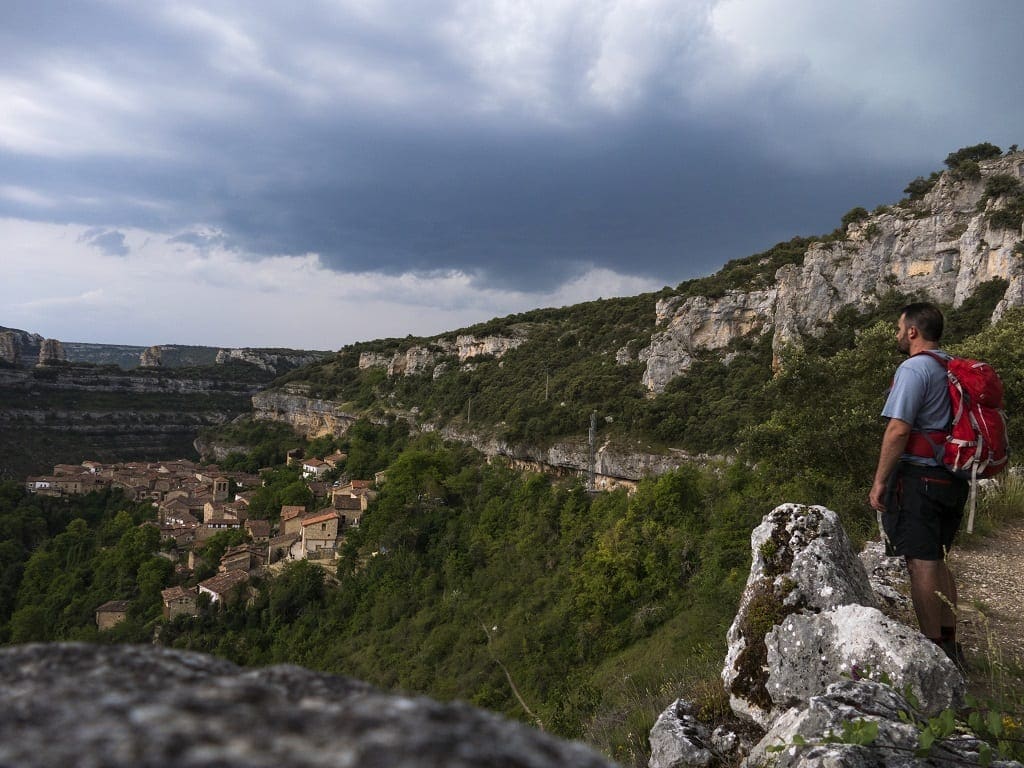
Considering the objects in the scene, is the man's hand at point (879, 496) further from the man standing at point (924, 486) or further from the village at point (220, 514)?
the village at point (220, 514)

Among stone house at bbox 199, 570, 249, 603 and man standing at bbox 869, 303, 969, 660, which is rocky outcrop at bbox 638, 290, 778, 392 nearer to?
stone house at bbox 199, 570, 249, 603

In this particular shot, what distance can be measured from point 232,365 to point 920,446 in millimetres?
111725

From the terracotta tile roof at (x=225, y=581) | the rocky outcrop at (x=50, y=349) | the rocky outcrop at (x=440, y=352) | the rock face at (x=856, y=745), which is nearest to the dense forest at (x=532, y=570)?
the terracotta tile roof at (x=225, y=581)

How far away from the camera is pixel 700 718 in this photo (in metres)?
3.53

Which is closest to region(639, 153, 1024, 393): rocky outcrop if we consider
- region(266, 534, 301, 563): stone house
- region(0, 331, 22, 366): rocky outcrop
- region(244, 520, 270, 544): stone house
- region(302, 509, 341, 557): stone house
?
region(302, 509, 341, 557): stone house

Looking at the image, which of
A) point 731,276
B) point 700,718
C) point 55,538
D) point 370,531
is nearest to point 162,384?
point 55,538

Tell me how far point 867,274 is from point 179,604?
41.4 m

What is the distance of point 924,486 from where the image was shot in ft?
10.3

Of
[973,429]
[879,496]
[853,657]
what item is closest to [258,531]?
[853,657]

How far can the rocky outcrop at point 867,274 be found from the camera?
1102 inches

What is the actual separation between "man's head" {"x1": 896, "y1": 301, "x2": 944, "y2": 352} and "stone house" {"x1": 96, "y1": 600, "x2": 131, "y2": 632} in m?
33.3

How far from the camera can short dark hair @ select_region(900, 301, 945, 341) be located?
3.28 meters

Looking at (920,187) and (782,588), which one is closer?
(782,588)

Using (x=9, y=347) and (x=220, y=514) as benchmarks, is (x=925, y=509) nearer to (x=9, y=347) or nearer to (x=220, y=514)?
(x=220, y=514)
